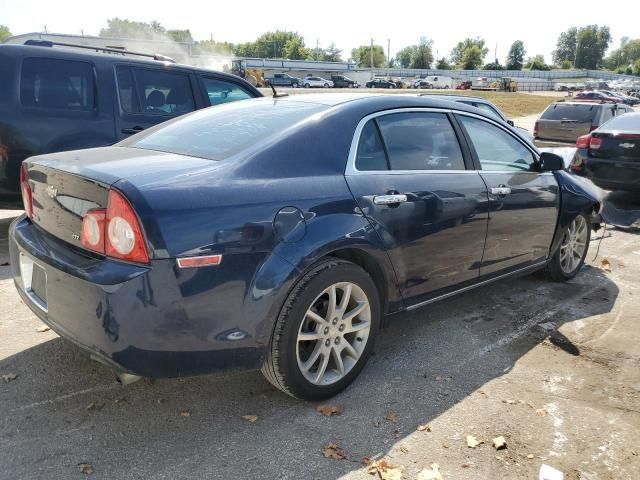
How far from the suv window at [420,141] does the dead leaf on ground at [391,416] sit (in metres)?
1.40

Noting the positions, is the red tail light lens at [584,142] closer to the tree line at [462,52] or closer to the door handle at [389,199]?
the door handle at [389,199]

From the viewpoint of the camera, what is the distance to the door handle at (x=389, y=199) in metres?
3.17

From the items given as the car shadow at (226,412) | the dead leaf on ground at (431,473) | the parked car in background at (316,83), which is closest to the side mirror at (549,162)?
the car shadow at (226,412)

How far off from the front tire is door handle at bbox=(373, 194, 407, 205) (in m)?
0.40

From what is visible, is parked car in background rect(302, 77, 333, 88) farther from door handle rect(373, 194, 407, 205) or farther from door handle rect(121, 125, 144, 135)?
door handle rect(373, 194, 407, 205)

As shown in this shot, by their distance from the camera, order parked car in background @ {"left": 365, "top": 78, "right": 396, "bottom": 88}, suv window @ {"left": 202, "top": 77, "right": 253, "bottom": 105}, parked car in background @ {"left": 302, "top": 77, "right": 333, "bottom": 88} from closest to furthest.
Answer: suv window @ {"left": 202, "top": 77, "right": 253, "bottom": 105} < parked car in background @ {"left": 302, "top": 77, "right": 333, "bottom": 88} < parked car in background @ {"left": 365, "top": 78, "right": 396, "bottom": 88}

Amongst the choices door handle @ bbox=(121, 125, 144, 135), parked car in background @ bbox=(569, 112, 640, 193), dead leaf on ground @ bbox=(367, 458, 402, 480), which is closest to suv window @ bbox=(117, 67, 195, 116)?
door handle @ bbox=(121, 125, 144, 135)

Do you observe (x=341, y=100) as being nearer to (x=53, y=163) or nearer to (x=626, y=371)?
(x=53, y=163)

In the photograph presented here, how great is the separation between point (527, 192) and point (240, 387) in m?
2.63

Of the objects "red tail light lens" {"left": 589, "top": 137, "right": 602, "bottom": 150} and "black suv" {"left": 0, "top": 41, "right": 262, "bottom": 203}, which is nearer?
"black suv" {"left": 0, "top": 41, "right": 262, "bottom": 203}

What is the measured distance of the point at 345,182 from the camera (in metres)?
3.06

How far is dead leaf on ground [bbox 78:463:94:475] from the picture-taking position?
96.8 inches

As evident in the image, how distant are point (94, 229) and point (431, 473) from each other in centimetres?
187

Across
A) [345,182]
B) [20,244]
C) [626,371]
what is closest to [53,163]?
[20,244]
